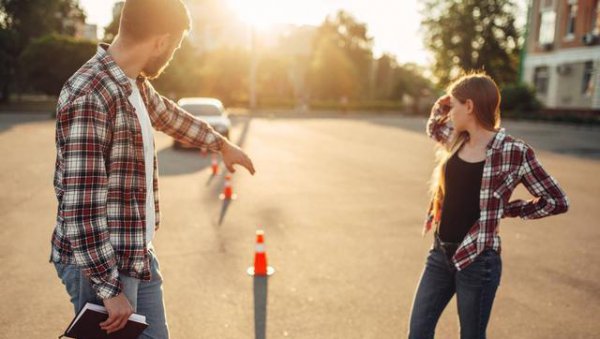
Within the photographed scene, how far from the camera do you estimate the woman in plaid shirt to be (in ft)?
8.36

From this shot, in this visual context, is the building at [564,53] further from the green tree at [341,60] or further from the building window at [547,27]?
the green tree at [341,60]

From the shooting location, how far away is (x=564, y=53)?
33438 millimetres

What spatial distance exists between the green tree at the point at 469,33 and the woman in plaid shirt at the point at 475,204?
159 ft

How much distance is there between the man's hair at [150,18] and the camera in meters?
1.77

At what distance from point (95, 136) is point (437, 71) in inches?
2086

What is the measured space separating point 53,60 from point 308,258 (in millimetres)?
33141

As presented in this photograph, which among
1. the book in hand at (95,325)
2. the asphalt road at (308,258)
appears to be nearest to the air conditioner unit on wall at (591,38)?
the asphalt road at (308,258)

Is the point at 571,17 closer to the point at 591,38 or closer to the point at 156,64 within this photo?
the point at 591,38

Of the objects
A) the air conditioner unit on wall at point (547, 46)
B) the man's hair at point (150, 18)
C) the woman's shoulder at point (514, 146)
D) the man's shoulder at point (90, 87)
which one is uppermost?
the air conditioner unit on wall at point (547, 46)

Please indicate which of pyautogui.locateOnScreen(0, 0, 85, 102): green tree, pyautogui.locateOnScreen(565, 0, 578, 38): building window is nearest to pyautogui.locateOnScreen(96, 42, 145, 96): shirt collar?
pyautogui.locateOnScreen(565, 0, 578, 38): building window

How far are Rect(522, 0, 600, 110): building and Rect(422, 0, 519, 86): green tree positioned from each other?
10.5 m

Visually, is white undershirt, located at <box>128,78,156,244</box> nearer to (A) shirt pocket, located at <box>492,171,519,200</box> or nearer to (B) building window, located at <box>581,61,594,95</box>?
(A) shirt pocket, located at <box>492,171,519,200</box>

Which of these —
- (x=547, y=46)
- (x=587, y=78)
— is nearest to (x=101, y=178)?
(x=587, y=78)

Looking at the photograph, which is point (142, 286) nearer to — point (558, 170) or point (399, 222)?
point (399, 222)
